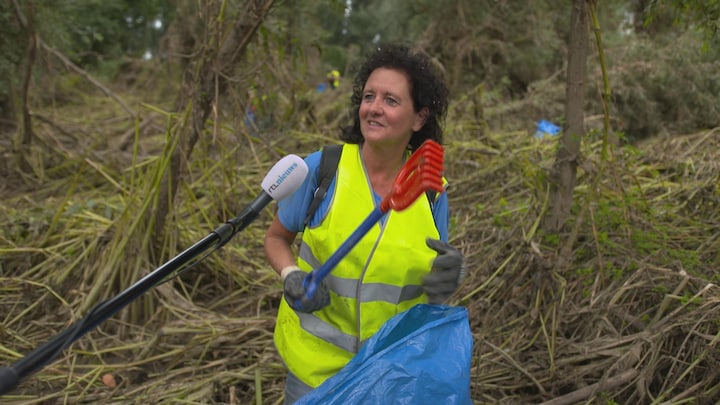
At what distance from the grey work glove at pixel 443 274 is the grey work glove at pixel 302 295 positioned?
0.30 m

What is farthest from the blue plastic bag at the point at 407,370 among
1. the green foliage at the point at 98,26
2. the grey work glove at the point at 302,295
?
the green foliage at the point at 98,26

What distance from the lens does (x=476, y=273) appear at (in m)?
3.72

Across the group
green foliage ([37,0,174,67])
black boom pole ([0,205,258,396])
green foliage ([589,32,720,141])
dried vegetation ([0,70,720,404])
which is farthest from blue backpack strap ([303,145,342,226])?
green foliage ([589,32,720,141])

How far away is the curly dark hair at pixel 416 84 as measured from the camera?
6.70 feet

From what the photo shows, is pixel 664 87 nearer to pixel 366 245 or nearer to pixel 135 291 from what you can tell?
pixel 366 245

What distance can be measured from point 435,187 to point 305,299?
0.46 meters

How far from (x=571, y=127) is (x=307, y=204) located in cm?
210

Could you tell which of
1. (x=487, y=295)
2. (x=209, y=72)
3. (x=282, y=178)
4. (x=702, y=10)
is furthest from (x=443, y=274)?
(x=702, y=10)

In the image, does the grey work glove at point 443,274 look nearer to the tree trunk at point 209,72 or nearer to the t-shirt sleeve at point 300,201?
the t-shirt sleeve at point 300,201

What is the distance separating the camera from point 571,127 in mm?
3520

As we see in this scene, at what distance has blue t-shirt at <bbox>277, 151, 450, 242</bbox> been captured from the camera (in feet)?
6.27

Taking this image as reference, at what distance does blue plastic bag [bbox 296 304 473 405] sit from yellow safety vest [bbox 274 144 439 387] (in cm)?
12

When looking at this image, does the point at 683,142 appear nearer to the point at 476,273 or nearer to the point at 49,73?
the point at 476,273

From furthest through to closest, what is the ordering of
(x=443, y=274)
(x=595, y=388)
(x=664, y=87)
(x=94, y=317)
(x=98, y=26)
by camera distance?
(x=98, y=26) < (x=664, y=87) < (x=595, y=388) < (x=443, y=274) < (x=94, y=317)
